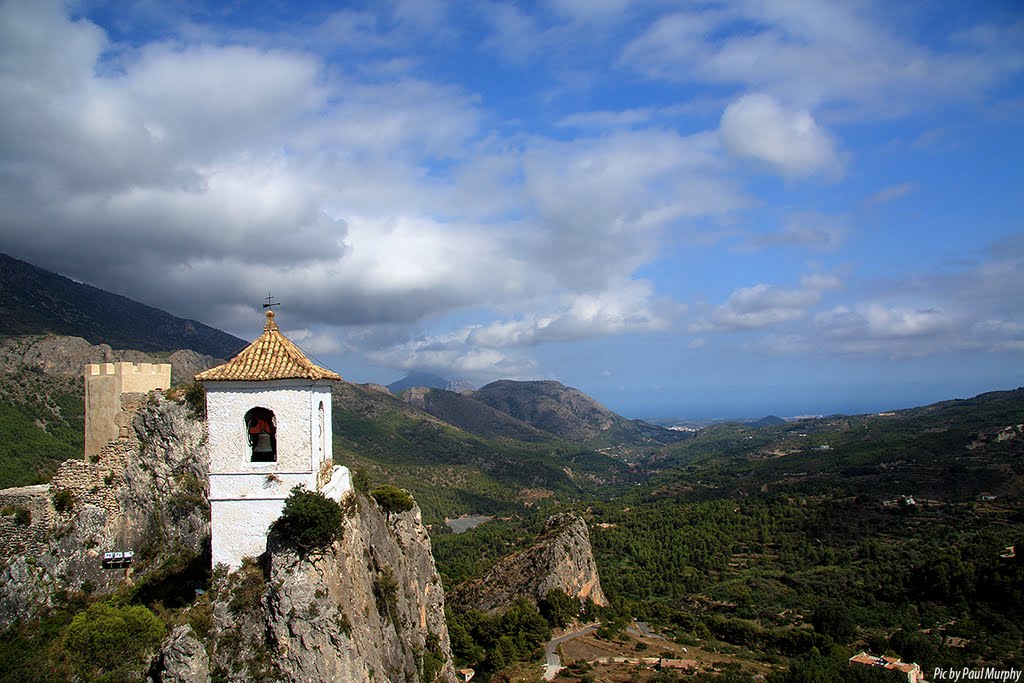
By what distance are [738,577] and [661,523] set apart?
80.4 feet

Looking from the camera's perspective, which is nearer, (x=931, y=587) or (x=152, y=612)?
(x=152, y=612)

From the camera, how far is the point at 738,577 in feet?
260

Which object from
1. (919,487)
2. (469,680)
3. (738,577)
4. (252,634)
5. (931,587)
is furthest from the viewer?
(919,487)

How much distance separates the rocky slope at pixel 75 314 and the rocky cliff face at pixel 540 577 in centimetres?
9975

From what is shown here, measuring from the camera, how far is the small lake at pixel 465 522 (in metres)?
128

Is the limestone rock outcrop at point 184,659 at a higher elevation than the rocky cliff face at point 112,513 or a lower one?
lower

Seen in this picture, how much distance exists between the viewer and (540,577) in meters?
55.9

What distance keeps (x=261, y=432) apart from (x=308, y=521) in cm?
294

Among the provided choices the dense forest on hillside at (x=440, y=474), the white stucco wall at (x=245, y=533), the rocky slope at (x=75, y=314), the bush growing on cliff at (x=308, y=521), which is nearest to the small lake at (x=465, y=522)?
the dense forest on hillside at (x=440, y=474)

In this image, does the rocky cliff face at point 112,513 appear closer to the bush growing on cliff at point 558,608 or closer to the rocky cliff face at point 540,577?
the rocky cliff face at point 540,577

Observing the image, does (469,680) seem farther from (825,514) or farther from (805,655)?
(825,514)

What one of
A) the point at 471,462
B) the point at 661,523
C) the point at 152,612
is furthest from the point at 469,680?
the point at 471,462

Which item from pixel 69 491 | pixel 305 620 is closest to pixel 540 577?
pixel 69 491

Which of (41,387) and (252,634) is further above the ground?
(41,387)
